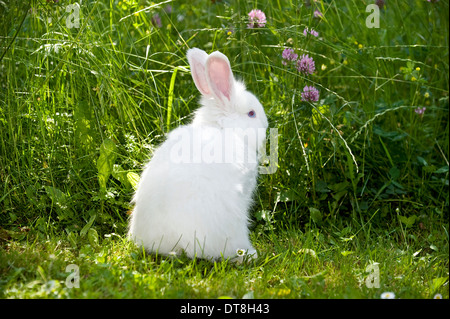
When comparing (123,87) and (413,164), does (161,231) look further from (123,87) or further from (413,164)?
(413,164)

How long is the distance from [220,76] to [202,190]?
0.68m

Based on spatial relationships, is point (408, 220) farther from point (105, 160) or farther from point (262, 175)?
point (105, 160)

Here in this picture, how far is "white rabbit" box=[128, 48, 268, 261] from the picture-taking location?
8.74ft

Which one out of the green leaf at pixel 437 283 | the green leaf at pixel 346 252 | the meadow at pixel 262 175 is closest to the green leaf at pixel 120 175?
the meadow at pixel 262 175

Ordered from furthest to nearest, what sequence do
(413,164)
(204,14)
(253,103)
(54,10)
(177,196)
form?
(204,14), (413,164), (54,10), (253,103), (177,196)

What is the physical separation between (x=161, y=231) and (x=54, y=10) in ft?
5.31

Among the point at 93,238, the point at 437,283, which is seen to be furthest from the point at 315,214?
the point at 93,238

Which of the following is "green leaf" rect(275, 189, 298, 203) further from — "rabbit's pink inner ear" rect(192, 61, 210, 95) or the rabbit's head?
"rabbit's pink inner ear" rect(192, 61, 210, 95)

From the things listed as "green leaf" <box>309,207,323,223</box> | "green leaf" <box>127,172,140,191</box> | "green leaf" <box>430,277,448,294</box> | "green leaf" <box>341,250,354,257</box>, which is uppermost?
"green leaf" <box>127,172,140,191</box>

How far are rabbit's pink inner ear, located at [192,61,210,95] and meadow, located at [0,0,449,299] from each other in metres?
0.36

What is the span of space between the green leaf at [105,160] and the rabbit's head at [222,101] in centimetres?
51

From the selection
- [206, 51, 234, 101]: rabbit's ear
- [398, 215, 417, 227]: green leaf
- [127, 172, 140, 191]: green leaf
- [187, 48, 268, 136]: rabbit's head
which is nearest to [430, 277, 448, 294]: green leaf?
[398, 215, 417, 227]: green leaf
